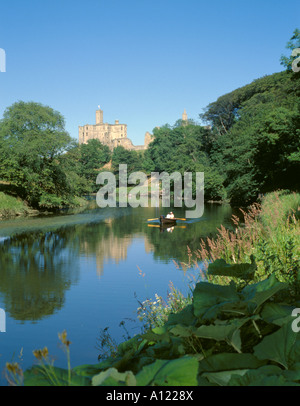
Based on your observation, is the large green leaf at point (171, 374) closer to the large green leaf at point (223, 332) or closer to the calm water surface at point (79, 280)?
the large green leaf at point (223, 332)

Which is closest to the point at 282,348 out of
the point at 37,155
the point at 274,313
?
the point at 274,313

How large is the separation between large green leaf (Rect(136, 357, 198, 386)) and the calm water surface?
409 mm

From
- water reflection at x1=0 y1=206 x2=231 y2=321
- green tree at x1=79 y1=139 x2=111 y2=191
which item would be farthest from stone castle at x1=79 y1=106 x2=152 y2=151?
water reflection at x1=0 y1=206 x2=231 y2=321

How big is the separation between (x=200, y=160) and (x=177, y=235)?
122 ft

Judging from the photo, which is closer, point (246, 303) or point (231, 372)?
point (231, 372)

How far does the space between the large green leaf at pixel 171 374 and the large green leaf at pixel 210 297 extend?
21.4 inches

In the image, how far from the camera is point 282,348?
153 cm

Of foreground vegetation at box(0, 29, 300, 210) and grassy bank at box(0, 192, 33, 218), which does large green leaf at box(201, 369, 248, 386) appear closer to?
foreground vegetation at box(0, 29, 300, 210)

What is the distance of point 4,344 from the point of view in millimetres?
7297

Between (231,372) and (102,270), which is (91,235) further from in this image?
(231,372)

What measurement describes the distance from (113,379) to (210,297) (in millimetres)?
918

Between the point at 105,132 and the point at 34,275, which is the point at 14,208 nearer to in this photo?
the point at 34,275
